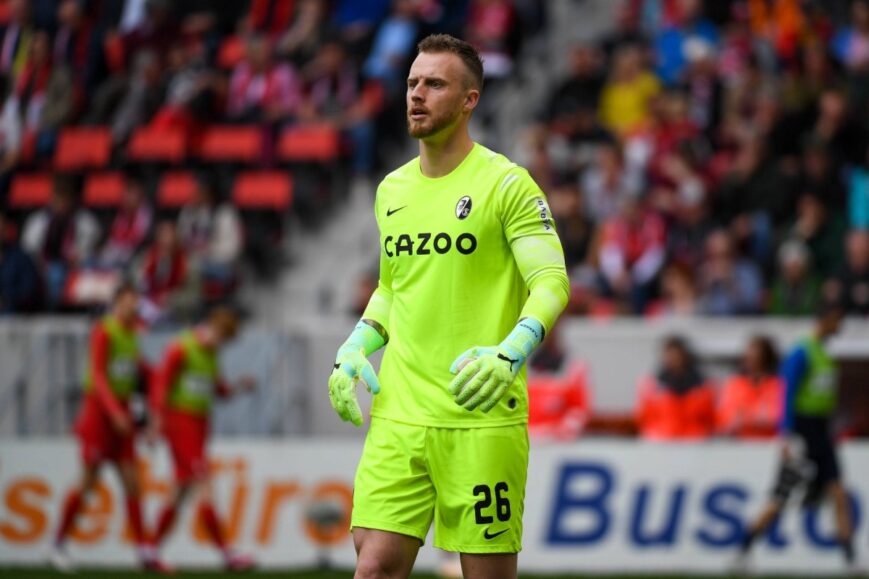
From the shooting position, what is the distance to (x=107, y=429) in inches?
527

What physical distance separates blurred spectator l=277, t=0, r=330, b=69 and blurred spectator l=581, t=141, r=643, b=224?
3992 mm

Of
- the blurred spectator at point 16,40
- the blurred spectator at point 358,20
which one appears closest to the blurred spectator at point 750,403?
the blurred spectator at point 358,20

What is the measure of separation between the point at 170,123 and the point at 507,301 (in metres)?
13.3

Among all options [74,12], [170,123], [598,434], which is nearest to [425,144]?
[598,434]

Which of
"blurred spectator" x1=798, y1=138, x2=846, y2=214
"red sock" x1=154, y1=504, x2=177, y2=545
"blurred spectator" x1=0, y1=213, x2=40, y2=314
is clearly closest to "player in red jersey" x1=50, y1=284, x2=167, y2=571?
"red sock" x1=154, y1=504, x2=177, y2=545

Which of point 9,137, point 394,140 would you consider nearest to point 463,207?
point 394,140

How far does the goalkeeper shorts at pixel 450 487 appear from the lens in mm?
6008

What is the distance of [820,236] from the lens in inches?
614

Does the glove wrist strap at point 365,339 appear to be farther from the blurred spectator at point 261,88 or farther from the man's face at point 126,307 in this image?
the blurred spectator at point 261,88

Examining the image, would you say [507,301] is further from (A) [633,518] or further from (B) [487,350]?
(A) [633,518]

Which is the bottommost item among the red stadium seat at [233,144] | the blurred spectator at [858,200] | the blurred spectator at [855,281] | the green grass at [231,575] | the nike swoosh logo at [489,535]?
the green grass at [231,575]

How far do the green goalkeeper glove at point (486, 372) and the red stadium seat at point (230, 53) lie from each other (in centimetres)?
1437

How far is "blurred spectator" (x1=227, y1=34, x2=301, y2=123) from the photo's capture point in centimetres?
1864

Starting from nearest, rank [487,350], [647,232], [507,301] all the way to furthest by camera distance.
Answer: [487,350]
[507,301]
[647,232]
